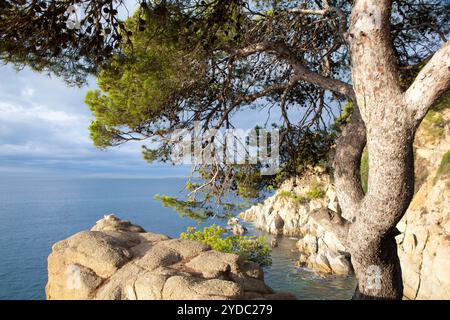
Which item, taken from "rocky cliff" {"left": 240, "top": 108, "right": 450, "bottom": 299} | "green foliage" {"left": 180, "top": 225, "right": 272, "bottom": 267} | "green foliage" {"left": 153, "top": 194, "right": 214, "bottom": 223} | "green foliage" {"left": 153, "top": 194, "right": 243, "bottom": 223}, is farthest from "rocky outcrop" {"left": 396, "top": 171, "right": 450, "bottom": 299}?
"green foliage" {"left": 153, "top": 194, "right": 214, "bottom": 223}

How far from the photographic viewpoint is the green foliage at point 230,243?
15.7 m

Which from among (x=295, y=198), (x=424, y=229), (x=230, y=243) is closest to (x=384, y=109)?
(x=230, y=243)

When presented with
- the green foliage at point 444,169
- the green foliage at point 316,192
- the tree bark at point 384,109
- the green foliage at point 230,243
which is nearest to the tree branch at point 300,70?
the tree bark at point 384,109

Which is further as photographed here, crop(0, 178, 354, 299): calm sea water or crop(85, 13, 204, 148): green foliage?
crop(0, 178, 354, 299): calm sea water

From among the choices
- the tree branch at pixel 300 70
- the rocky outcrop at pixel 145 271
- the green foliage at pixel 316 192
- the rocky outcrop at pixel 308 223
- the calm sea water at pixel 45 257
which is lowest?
the calm sea water at pixel 45 257

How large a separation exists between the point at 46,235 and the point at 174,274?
77572 millimetres

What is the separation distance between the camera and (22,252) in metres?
56.1

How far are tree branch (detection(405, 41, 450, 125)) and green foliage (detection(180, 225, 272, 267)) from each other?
38.3 ft

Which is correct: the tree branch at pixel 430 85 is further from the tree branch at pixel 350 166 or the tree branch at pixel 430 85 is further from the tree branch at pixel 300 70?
the tree branch at pixel 300 70

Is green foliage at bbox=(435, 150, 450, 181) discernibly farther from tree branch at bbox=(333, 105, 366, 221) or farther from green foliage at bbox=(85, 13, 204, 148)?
green foliage at bbox=(85, 13, 204, 148)

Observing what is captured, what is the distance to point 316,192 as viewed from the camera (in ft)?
135

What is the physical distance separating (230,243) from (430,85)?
1289 centimetres

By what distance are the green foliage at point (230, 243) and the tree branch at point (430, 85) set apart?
11667 mm

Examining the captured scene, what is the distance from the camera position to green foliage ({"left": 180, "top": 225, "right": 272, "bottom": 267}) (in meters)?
15.7
